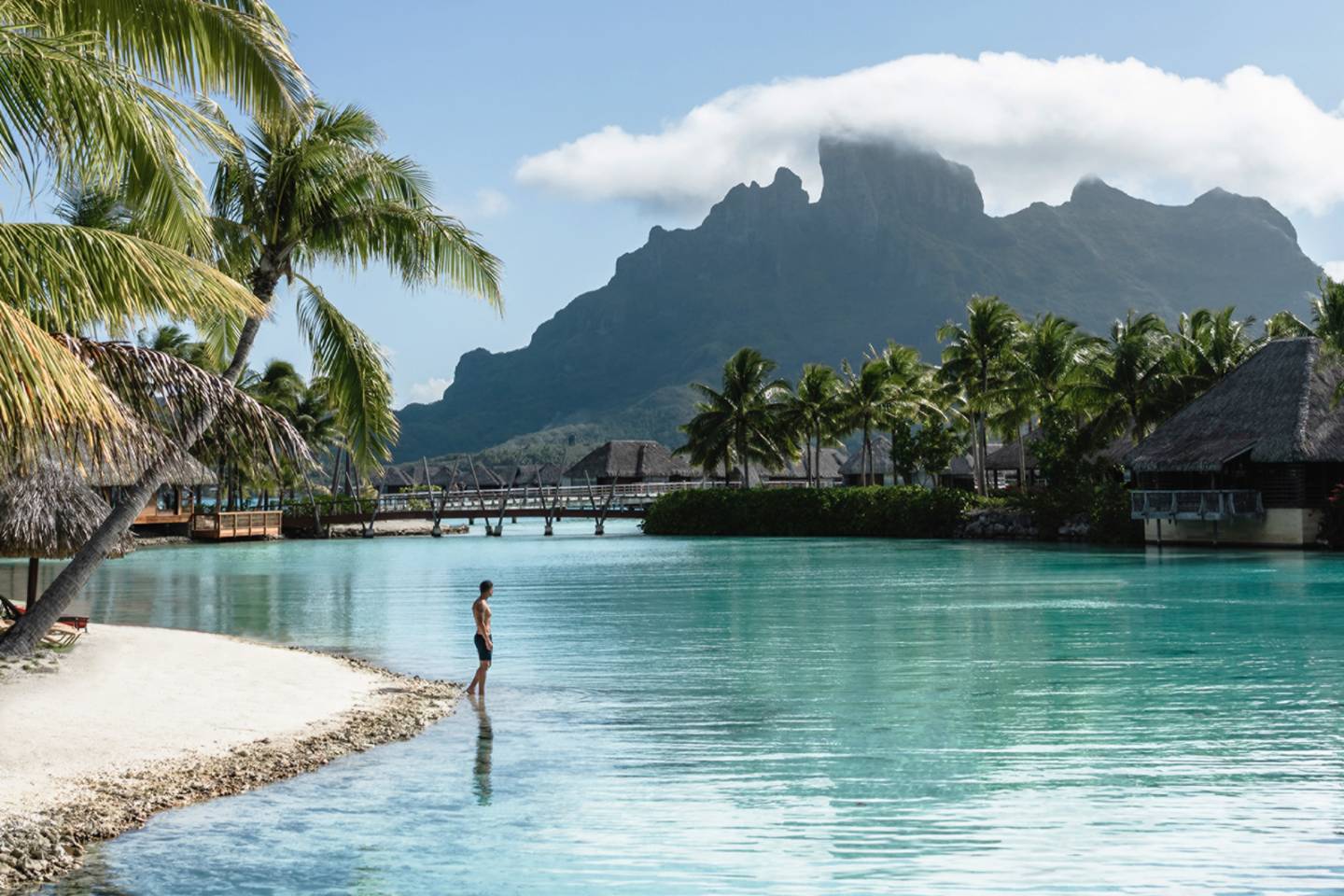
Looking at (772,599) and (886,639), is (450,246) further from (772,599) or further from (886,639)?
(772,599)

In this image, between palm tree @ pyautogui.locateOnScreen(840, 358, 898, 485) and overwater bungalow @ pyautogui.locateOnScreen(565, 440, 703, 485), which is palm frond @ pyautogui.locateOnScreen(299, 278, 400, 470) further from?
overwater bungalow @ pyautogui.locateOnScreen(565, 440, 703, 485)

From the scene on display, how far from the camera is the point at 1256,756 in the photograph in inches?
423

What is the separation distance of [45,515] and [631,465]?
6294cm

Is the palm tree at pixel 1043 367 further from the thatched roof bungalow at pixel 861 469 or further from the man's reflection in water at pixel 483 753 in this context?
the man's reflection in water at pixel 483 753

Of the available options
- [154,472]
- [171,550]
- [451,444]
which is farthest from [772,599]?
[451,444]

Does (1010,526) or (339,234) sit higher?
(339,234)

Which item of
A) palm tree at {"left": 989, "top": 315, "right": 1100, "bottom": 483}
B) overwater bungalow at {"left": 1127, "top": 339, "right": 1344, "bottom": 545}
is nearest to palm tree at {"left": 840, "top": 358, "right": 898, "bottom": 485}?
palm tree at {"left": 989, "top": 315, "right": 1100, "bottom": 483}

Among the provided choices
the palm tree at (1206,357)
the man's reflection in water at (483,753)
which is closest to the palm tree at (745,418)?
the palm tree at (1206,357)

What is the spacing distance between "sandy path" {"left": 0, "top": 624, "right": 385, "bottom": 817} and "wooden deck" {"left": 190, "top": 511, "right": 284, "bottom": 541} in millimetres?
42105

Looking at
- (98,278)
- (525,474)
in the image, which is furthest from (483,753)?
(525,474)

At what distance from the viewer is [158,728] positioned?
10922 millimetres

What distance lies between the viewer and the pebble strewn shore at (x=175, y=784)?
767 centimetres

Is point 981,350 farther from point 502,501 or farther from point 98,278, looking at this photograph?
point 98,278

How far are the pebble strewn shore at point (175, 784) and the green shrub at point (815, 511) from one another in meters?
41.4
